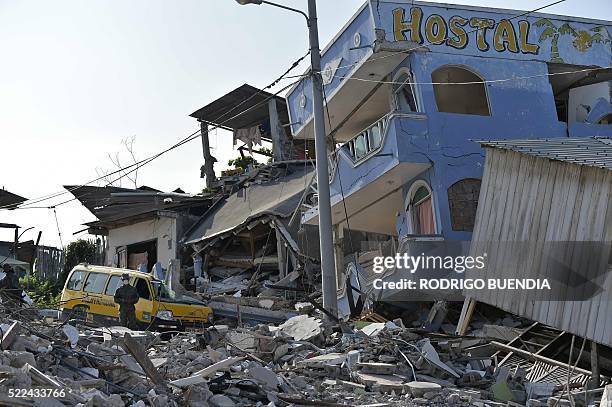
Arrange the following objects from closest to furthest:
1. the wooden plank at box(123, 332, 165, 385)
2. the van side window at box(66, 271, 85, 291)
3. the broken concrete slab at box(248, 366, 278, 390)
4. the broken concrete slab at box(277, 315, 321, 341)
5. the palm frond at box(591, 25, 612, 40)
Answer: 1. the wooden plank at box(123, 332, 165, 385)
2. the broken concrete slab at box(248, 366, 278, 390)
3. the broken concrete slab at box(277, 315, 321, 341)
4. the palm frond at box(591, 25, 612, 40)
5. the van side window at box(66, 271, 85, 291)

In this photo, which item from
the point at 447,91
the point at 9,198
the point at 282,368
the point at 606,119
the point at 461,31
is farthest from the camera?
the point at 9,198

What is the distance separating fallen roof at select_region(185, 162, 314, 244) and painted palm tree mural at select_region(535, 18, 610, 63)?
424 inches

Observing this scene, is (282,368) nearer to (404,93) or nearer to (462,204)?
(462,204)

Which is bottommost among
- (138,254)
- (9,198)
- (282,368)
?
(282,368)

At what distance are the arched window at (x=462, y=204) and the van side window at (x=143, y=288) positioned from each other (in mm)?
7860

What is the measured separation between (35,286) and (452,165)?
2129 cm

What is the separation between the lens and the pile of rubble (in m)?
8.18

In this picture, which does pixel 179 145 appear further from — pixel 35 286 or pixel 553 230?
pixel 35 286

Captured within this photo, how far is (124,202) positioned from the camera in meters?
32.8

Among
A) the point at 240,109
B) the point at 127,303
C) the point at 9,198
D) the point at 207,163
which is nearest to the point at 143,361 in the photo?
the point at 127,303

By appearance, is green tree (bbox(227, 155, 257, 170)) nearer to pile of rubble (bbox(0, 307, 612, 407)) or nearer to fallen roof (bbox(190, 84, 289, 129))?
fallen roof (bbox(190, 84, 289, 129))

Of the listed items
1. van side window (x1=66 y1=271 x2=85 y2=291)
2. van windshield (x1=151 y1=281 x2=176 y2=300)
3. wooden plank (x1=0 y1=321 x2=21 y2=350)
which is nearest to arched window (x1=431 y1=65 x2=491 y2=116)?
van windshield (x1=151 y1=281 x2=176 y2=300)

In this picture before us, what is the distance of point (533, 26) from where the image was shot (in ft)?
62.4

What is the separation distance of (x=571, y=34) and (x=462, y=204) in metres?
5.48
